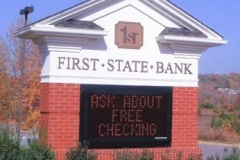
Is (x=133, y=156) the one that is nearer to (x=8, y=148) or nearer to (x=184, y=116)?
(x=8, y=148)

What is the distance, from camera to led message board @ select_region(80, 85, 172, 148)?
563 inches

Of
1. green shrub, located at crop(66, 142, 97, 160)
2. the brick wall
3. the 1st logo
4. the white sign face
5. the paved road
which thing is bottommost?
the paved road

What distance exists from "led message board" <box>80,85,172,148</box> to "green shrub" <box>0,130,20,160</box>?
5.83 ft

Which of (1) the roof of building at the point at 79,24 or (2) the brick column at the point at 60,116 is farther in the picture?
(1) the roof of building at the point at 79,24

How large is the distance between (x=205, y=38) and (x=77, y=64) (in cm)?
323

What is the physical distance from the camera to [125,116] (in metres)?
14.6

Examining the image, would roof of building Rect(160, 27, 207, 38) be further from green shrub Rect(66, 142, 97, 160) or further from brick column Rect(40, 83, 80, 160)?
green shrub Rect(66, 142, 97, 160)

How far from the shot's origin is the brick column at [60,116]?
14.0 m

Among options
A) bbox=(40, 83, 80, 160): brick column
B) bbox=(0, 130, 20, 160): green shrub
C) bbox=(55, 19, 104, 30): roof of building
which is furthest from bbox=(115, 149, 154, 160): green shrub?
bbox=(55, 19, 104, 30): roof of building

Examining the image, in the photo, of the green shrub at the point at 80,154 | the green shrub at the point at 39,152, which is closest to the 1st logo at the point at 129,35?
the green shrub at the point at 80,154

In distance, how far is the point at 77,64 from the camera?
14273mm

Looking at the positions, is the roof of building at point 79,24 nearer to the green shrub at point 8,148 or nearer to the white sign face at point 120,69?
the white sign face at point 120,69

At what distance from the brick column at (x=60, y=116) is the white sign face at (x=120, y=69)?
22cm

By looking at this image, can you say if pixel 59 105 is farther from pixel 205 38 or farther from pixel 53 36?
pixel 205 38
